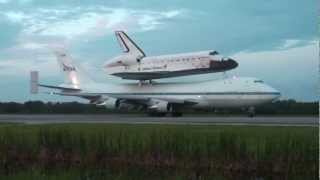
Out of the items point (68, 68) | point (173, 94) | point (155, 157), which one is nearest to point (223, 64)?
point (173, 94)

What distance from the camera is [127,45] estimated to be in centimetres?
7094

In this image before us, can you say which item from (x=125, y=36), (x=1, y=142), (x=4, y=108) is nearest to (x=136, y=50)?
(x=125, y=36)

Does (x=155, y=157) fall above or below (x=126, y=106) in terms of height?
below

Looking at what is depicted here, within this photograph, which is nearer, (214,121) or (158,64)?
(214,121)

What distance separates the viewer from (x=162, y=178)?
13281 mm

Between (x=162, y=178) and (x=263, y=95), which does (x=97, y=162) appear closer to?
(x=162, y=178)

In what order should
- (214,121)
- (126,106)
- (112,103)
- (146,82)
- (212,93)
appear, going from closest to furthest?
(214,121), (212,93), (112,103), (126,106), (146,82)

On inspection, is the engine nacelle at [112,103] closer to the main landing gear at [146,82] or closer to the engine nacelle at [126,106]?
the engine nacelle at [126,106]

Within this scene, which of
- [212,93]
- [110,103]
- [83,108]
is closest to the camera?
[212,93]

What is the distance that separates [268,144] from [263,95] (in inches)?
1488

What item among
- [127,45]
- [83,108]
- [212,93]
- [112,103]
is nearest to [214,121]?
[212,93]

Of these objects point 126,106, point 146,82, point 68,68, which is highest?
point 68,68

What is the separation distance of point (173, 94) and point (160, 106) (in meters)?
2.14

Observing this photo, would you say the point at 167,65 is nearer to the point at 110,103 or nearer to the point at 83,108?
the point at 110,103
